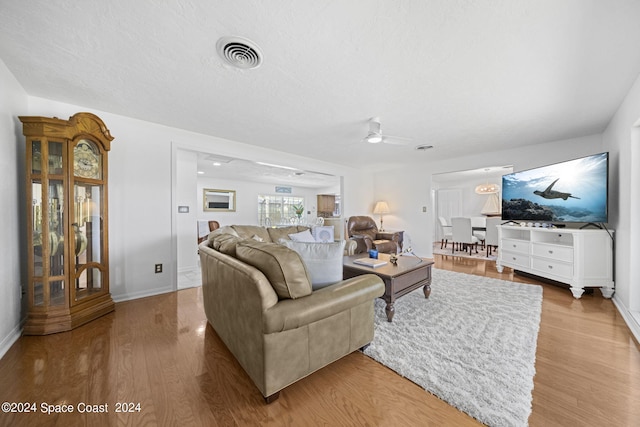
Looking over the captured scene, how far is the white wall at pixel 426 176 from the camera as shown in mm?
3846

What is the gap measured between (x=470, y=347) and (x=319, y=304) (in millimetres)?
1315

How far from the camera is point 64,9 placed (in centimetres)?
136

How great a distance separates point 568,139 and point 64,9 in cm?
600

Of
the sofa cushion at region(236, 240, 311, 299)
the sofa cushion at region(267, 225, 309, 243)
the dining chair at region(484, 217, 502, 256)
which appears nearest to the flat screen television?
the dining chair at region(484, 217, 502, 256)

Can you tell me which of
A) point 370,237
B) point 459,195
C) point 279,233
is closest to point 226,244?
point 279,233

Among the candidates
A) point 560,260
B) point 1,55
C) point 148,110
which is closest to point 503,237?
point 560,260

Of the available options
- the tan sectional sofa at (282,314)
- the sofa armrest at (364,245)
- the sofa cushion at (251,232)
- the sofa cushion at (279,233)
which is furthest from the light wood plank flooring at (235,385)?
the sofa armrest at (364,245)

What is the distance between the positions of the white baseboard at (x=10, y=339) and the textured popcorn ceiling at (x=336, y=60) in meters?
2.15

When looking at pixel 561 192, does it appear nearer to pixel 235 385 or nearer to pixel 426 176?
pixel 426 176

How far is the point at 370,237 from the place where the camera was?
193 inches

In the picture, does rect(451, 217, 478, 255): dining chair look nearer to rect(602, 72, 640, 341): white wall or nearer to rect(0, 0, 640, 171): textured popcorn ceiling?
rect(602, 72, 640, 341): white wall

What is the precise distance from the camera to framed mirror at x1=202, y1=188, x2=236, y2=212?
7719mm

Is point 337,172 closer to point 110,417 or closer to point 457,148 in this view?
point 457,148

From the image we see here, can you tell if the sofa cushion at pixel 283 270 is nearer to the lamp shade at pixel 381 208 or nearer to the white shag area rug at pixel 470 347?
the white shag area rug at pixel 470 347
